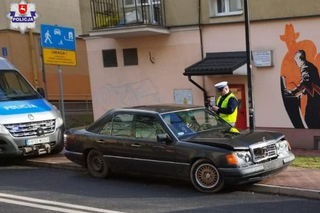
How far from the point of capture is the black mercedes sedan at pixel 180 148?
22.7ft

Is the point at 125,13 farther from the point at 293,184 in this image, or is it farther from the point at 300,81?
the point at 293,184

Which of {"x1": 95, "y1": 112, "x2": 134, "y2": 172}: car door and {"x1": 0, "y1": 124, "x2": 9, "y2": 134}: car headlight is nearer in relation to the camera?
{"x1": 95, "y1": 112, "x2": 134, "y2": 172}: car door

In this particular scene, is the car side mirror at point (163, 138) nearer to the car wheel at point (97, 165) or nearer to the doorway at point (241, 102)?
the car wheel at point (97, 165)

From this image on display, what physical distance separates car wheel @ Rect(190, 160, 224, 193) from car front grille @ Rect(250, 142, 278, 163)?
67 cm

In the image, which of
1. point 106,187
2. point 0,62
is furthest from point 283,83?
point 0,62

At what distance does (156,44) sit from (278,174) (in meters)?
7.03

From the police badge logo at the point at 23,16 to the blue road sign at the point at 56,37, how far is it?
9113mm

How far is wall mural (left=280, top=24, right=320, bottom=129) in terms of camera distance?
1148 cm

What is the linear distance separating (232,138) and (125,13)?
799 centimetres

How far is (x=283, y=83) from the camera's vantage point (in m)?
11.9

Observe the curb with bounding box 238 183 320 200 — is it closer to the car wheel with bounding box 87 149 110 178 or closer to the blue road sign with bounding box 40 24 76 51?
the car wheel with bounding box 87 149 110 178

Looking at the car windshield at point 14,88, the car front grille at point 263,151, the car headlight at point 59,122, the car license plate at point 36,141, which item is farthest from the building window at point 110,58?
the car front grille at point 263,151

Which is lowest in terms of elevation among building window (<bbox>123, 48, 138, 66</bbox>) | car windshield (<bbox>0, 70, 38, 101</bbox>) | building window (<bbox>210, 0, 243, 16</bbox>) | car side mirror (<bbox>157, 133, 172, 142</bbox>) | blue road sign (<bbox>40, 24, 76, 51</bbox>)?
car side mirror (<bbox>157, 133, 172, 142</bbox>)

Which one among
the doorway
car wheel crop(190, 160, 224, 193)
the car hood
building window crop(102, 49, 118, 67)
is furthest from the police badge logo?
car wheel crop(190, 160, 224, 193)
